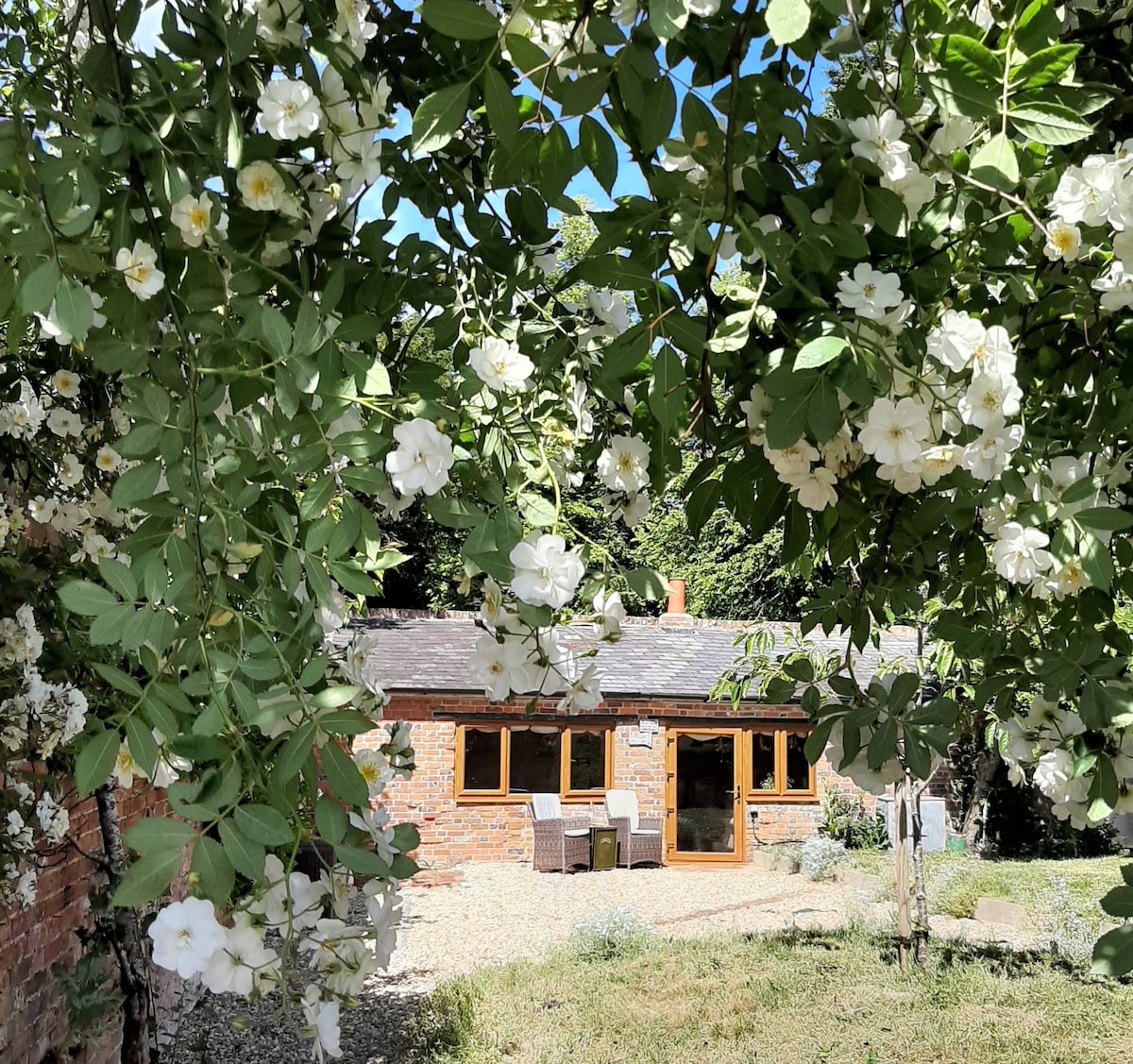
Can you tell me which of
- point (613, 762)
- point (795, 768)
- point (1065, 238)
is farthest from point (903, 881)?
point (1065, 238)

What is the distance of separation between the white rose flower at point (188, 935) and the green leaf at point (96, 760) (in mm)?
121

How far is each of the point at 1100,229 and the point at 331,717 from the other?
883 mm

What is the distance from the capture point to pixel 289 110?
94cm

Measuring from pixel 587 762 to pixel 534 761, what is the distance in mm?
668

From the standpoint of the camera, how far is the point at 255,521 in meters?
1.06

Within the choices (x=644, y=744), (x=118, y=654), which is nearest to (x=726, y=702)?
(x=644, y=744)

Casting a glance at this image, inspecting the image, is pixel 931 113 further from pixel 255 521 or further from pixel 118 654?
pixel 118 654

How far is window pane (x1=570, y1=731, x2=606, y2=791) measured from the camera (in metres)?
12.7

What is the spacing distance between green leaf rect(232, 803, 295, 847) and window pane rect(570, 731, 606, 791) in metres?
12.1

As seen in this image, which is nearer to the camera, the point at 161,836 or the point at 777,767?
the point at 161,836

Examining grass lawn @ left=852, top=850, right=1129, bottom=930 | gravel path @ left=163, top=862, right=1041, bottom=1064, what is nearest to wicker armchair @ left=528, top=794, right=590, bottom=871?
gravel path @ left=163, top=862, right=1041, bottom=1064

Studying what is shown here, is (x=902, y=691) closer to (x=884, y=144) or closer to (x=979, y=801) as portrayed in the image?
(x=884, y=144)

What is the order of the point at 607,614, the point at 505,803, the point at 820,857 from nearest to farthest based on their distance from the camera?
the point at 607,614 < the point at 820,857 < the point at 505,803

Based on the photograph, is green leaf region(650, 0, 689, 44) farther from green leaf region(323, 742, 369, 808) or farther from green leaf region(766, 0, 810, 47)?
green leaf region(323, 742, 369, 808)
